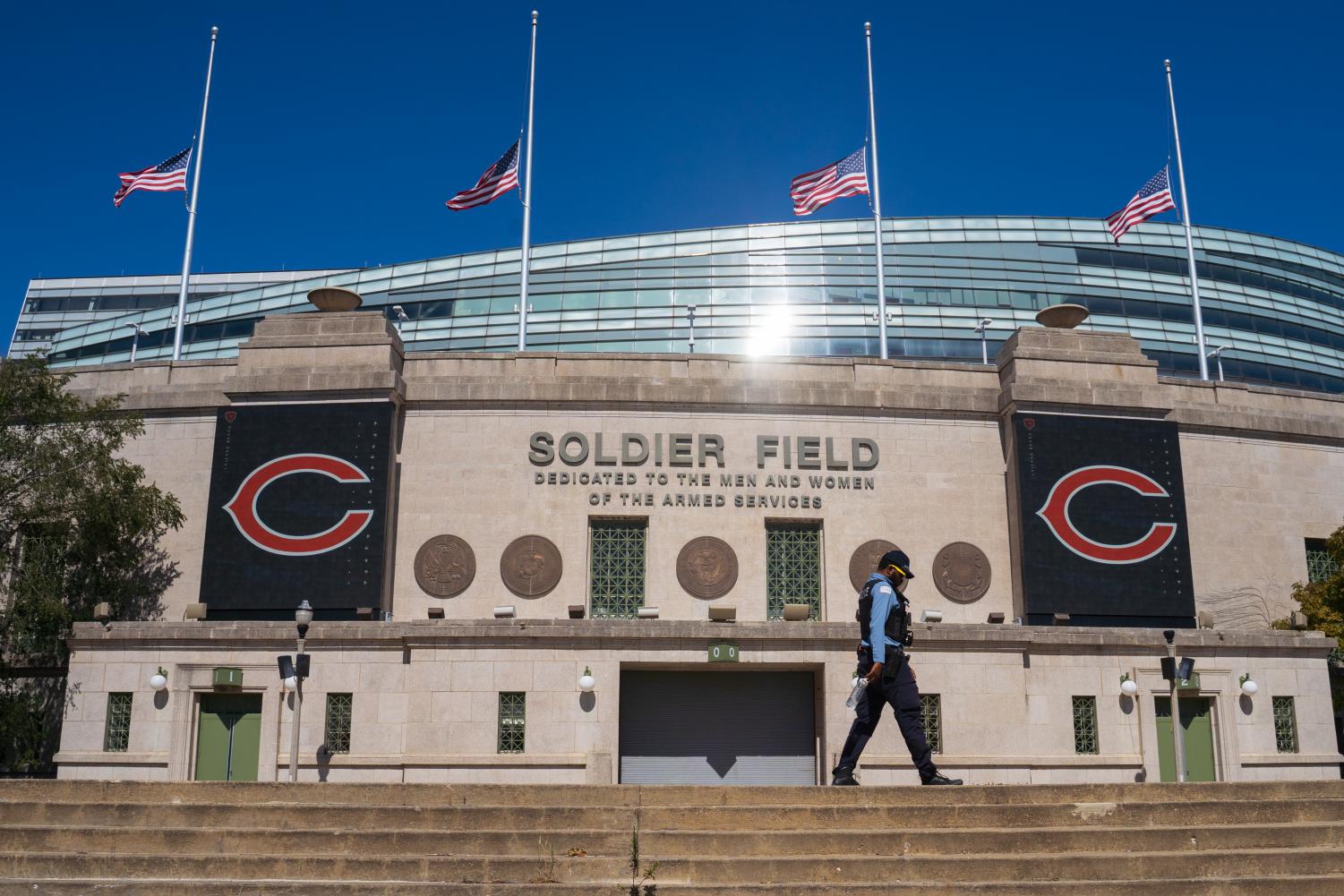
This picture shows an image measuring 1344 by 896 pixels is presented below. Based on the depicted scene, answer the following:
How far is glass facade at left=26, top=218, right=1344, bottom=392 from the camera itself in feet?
210

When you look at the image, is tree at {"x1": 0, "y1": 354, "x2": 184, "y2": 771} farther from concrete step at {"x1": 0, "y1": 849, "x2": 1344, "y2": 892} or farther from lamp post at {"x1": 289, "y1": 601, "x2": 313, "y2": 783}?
concrete step at {"x1": 0, "y1": 849, "x2": 1344, "y2": 892}

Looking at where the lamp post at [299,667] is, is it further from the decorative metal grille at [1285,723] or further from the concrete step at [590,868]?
the decorative metal grille at [1285,723]

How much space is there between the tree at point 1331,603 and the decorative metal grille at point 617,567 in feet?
42.8

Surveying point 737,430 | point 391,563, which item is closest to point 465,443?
point 391,563

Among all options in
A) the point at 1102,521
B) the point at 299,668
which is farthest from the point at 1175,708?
the point at 299,668

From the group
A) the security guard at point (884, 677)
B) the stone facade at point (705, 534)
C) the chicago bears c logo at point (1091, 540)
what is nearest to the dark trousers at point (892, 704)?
the security guard at point (884, 677)

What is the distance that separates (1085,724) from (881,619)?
1123 centimetres

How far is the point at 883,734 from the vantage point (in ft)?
72.3

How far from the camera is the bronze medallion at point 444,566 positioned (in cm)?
2411

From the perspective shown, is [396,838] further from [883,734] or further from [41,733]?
[41,733]

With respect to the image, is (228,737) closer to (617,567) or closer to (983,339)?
(617,567)

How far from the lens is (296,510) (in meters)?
24.0

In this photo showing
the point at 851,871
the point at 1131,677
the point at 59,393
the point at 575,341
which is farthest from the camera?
the point at 575,341

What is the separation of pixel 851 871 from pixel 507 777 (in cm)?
1107
